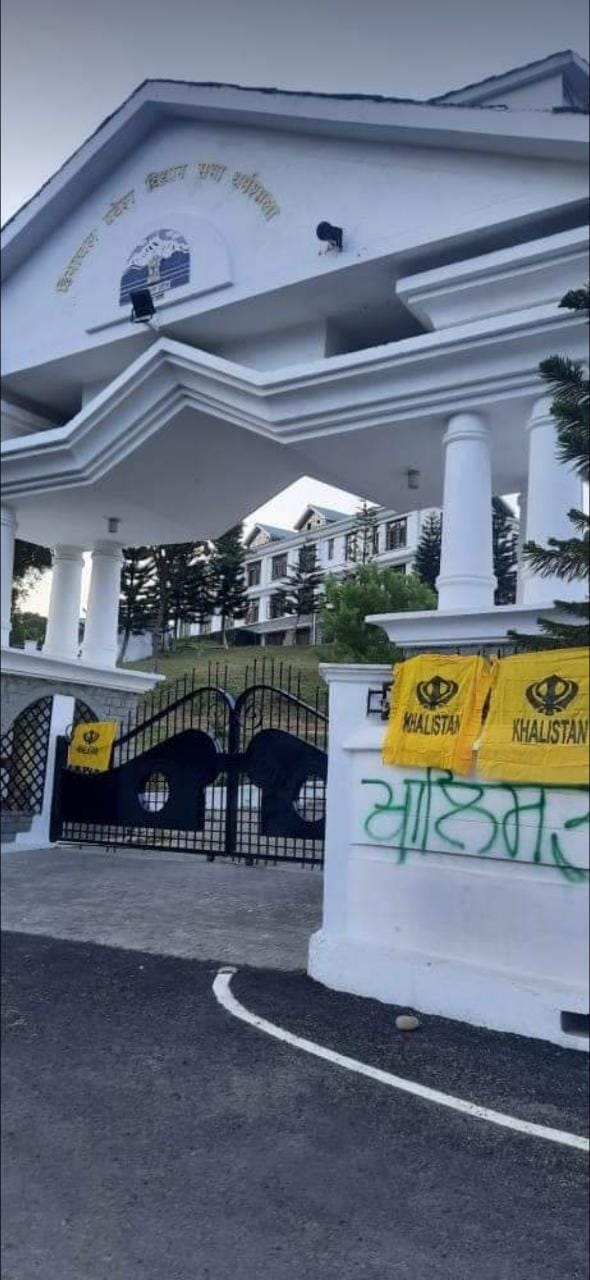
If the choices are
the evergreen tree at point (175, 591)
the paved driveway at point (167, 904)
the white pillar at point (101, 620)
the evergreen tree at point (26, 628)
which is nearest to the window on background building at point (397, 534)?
the evergreen tree at point (175, 591)

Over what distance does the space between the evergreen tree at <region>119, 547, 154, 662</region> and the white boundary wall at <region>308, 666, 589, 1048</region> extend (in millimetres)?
10976

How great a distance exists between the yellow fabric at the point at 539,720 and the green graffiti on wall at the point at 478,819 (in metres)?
0.11

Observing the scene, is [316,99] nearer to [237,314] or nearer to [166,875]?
[237,314]

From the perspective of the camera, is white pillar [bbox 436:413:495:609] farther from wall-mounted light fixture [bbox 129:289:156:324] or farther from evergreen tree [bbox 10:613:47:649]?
evergreen tree [bbox 10:613:47:649]

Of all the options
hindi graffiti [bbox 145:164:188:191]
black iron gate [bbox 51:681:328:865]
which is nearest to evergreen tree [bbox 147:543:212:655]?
black iron gate [bbox 51:681:328:865]

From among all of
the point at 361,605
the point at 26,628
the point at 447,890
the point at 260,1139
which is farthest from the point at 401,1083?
the point at 26,628

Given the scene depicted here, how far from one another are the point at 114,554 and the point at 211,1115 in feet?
36.5

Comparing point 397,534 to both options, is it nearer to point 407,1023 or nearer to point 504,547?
point 504,547

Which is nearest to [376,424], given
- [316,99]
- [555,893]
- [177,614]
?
[316,99]

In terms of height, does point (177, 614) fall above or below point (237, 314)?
below

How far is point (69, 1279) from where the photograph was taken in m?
3.11

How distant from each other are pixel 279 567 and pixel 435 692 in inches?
294

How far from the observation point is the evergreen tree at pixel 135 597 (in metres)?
17.7

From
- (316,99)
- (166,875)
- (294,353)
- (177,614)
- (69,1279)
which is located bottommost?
(69,1279)
